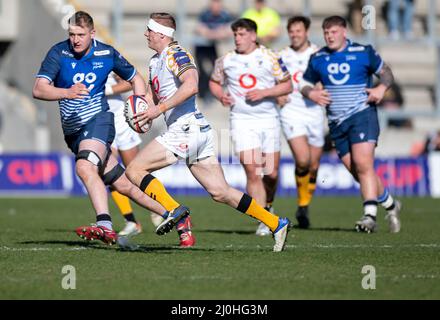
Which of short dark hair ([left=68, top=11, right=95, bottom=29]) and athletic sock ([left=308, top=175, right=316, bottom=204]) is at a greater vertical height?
short dark hair ([left=68, top=11, right=95, bottom=29])

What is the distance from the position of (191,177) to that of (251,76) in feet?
31.1

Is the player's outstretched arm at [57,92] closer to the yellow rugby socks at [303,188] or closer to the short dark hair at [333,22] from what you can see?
the short dark hair at [333,22]

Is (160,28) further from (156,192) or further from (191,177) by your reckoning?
(191,177)

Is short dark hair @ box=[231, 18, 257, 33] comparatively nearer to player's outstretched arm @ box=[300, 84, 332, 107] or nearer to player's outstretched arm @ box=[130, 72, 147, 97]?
player's outstretched arm @ box=[300, 84, 332, 107]

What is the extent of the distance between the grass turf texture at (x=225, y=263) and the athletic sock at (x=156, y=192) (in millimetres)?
458

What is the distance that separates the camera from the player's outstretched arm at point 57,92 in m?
10.1

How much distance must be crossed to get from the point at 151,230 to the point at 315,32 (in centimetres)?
1369

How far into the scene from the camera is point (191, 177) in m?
22.3

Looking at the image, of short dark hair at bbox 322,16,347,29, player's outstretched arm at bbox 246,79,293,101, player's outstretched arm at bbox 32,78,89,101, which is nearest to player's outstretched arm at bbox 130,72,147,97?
player's outstretched arm at bbox 32,78,89,101

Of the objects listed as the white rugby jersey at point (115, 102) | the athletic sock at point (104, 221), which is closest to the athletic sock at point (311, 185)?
the white rugby jersey at point (115, 102)

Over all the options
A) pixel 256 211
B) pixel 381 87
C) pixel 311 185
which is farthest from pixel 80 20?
pixel 311 185

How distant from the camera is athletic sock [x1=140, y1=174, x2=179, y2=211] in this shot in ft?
33.0

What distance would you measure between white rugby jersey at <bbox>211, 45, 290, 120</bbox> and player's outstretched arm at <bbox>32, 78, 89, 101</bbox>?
10.3 feet
